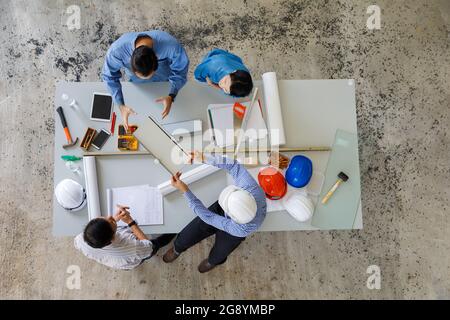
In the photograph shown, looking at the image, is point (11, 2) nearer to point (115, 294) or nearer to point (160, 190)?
point (160, 190)

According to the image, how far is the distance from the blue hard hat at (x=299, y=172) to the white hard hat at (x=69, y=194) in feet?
3.83

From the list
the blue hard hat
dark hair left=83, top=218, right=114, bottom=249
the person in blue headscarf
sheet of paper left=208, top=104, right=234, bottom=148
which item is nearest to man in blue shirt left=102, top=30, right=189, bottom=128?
the person in blue headscarf

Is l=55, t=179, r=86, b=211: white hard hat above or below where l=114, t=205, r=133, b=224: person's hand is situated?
above

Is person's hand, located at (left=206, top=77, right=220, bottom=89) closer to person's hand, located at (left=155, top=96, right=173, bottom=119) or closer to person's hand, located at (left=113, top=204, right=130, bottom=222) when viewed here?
person's hand, located at (left=155, top=96, right=173, bottom=119)

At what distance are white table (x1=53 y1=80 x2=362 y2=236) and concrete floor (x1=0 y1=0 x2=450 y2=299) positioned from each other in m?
0.82

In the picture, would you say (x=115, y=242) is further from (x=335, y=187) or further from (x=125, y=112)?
(x=335, y=187)

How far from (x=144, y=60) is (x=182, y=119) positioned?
44 centimetres

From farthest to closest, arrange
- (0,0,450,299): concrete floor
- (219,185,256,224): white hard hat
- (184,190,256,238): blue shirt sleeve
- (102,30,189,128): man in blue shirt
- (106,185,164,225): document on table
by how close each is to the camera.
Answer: (0,0,450,299): concrete floor → (106,185,164,225): document on table → (102,30,189,128): man in blue shirt → (184,190,256,238): blue shirt sleeve → (219,185,256,224): white hard hat

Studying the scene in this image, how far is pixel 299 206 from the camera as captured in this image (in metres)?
1.98

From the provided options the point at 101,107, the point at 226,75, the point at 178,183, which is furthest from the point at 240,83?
the point at 101,107

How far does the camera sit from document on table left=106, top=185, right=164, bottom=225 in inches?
81.0

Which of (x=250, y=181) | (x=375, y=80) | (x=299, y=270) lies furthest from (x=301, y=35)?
(x=299, y=270)

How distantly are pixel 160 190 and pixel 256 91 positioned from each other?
Result: 800 millimetres

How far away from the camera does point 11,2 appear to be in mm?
2982
